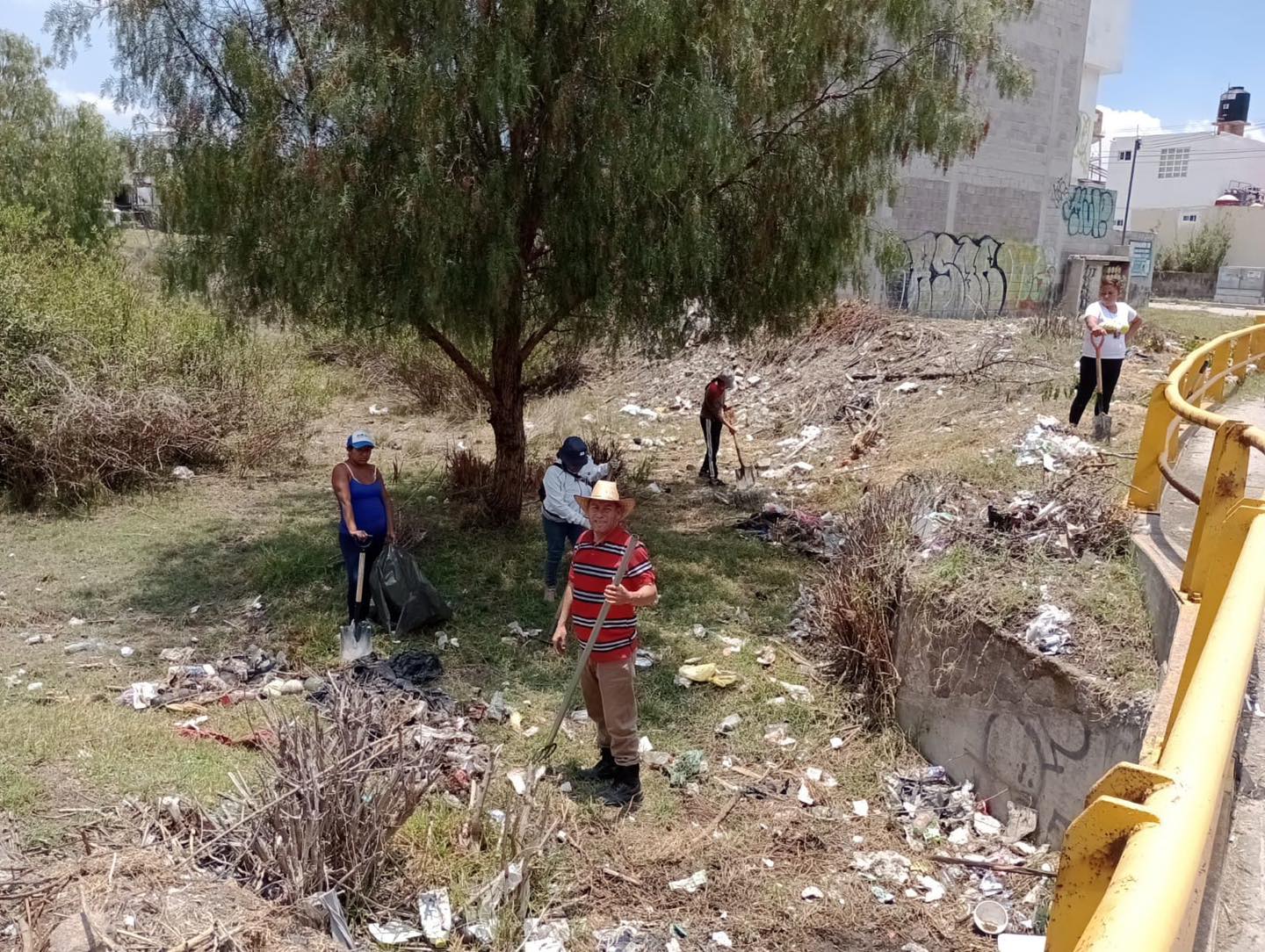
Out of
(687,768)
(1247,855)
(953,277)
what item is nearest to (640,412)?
(953,277)

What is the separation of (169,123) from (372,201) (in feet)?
6.33

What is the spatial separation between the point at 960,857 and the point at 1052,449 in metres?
5.38

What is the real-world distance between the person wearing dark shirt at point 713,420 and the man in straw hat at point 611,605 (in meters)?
6.22

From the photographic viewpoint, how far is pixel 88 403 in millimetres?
10266

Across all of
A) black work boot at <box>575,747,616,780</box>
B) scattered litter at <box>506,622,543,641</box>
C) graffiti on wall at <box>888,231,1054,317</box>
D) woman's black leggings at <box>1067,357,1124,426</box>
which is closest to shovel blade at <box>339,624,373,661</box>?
scattered litter at <box>506,622,543,641</box>

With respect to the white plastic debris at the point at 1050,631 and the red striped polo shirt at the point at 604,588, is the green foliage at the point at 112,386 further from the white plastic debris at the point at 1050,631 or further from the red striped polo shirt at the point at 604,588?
the white plastic debris at the point at 1050,631

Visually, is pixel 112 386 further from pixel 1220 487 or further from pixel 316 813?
pixel 1220 487

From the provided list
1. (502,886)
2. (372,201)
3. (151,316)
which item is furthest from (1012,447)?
(151,316)

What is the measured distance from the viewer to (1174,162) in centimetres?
5538

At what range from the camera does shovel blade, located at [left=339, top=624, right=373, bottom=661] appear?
21.7 feet

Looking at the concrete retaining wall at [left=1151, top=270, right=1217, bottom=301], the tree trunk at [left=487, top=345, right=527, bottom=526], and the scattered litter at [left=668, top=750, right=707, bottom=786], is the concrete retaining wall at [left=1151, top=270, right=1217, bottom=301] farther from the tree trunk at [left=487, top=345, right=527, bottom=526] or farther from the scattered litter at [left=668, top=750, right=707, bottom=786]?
the scattered litter at [left=668, top=750, right=707, bottom=786]

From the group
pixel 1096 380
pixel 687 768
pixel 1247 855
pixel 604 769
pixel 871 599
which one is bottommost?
pixel 687 768

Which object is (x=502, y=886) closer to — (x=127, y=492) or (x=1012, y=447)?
(x=1012, y=447)

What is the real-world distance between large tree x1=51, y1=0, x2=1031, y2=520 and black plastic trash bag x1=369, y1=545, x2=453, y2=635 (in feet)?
6.24
